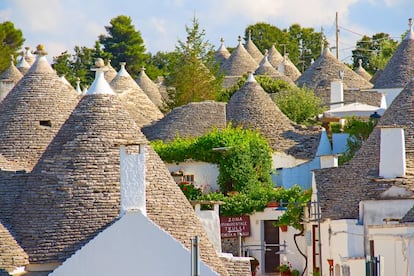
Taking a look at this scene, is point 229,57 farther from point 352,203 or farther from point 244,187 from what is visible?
point 352,203

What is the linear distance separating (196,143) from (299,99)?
15.2m

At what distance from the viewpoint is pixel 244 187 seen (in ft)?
172

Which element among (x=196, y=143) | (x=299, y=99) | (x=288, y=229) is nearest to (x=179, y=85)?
(x=299, y=99)

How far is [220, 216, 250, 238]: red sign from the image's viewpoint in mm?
48875

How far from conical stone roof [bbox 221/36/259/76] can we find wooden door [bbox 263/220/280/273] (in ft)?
113

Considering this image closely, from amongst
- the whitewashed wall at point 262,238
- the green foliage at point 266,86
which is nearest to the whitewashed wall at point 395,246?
the whitewashed wall at point 262,238

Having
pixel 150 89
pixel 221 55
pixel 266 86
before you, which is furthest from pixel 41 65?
pixel 221 55

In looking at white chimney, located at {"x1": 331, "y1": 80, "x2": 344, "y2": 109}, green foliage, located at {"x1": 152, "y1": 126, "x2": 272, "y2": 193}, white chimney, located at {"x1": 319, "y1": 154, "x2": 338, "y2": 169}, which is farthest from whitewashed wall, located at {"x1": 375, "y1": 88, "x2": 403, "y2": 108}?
white chimney, located at {"x1": 319, "y1": 154, "x2": 338, "y2": 169}

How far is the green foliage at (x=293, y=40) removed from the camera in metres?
122

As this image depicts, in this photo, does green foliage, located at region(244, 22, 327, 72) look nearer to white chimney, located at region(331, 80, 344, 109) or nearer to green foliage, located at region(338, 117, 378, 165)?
white chimney, located at region(331, 80, 344, 109)

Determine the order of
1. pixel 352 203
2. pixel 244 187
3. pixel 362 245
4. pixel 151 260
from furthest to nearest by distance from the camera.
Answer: pixel 244 187, pixel 352 203, pixel 362 245, pixel 151 260

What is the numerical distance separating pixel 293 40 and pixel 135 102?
63.7m

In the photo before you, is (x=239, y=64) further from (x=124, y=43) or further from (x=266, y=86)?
(x=124, y=43)

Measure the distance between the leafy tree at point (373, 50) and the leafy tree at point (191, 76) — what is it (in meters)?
35.6
